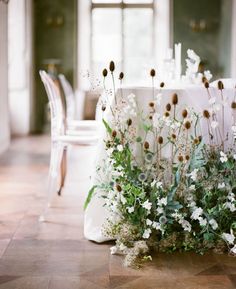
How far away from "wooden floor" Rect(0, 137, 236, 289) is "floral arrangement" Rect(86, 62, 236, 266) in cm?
11

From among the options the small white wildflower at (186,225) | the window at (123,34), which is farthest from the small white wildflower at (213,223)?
the window at (123,34)

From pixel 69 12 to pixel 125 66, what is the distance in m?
1.36

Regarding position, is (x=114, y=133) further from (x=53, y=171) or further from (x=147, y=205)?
(x=53, y=171)

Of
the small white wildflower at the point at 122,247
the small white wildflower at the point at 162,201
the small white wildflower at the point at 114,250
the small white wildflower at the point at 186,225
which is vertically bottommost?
the small white wildflower at the point at 114,250

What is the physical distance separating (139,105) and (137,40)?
695cm

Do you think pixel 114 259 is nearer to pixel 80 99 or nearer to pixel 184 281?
pixel 184 281

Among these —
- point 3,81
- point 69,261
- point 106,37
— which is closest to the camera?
point 69,261

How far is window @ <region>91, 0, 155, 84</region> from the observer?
9.95 meters

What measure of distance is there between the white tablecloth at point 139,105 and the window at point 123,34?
671cm

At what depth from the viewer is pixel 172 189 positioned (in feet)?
10.0

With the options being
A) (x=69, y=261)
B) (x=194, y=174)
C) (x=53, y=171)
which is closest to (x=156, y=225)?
(x=194, y=174)

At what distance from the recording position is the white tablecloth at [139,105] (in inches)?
127

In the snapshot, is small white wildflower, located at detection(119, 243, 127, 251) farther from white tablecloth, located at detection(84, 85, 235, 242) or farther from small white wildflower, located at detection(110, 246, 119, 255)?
white tablecloth, located at detection(84, 85, 235, 242)

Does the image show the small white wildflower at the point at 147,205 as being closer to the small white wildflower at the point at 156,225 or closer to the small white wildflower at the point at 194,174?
the small white wildflower at the point at 156,225
